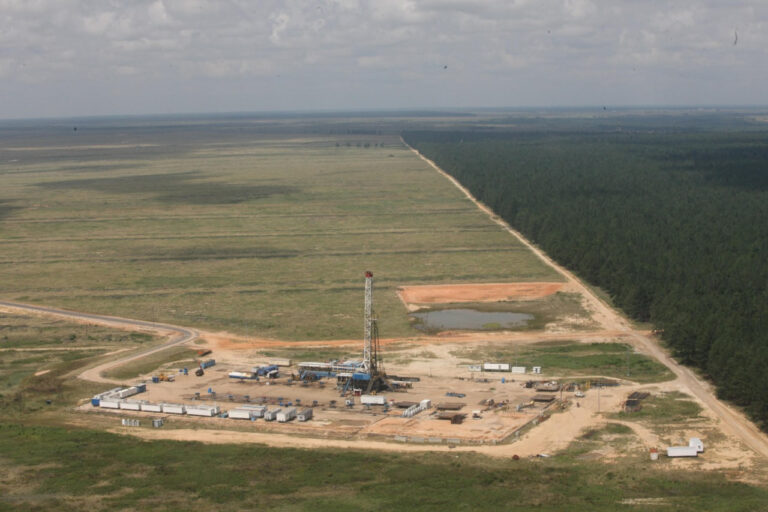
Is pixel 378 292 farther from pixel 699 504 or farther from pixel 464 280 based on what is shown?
pixel 699 504

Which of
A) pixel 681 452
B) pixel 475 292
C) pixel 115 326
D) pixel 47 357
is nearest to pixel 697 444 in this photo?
pixel 681 452

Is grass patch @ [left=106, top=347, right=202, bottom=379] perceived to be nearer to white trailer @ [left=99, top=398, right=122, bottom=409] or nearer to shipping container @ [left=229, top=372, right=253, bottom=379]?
shipping container @ [left=229, top=372, right=253, bottom=379]

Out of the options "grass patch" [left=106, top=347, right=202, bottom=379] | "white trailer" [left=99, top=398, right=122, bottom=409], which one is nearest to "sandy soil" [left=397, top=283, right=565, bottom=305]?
"grass patch" [left=106, top=347, right=202, bottom=379]

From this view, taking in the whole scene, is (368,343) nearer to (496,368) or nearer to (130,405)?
(496,368)

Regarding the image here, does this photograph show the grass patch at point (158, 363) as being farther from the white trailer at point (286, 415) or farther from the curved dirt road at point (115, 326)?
the white trailer at point (286, 415)

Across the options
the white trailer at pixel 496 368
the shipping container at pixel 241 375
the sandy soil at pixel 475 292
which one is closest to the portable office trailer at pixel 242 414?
the shipping container at pixel 241 375

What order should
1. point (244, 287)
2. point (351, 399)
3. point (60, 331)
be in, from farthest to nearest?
point (244, 287) → point (60, 331) → point (351, 399)

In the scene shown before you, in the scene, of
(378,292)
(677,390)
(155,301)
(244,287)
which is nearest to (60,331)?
(155,301)
